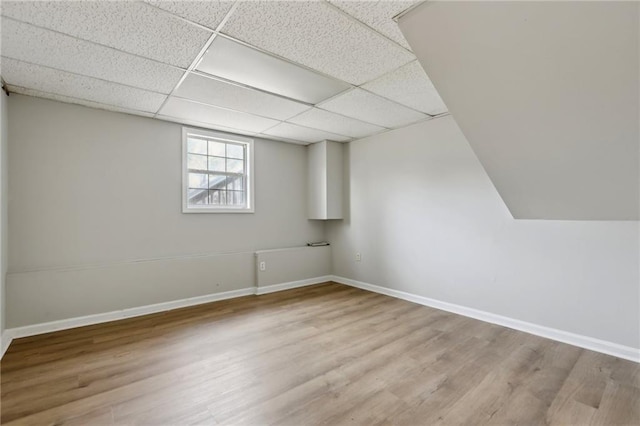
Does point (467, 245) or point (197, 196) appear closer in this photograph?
point (467, 245)

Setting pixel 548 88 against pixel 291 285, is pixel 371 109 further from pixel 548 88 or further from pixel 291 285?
pixel 291 285

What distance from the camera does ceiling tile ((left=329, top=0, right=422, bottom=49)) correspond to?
165cm

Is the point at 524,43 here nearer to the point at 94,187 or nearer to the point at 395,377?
the point at 395,377

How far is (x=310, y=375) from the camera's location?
7.02ft

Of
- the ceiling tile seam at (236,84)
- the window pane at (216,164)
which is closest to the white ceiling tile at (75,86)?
the ceiling tile seam at (236,84)

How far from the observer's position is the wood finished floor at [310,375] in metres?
1.73

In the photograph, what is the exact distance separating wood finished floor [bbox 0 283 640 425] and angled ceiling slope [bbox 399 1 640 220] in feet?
4.62

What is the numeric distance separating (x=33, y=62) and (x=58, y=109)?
990 millimetres

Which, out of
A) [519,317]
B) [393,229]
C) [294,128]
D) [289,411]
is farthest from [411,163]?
[289,411]

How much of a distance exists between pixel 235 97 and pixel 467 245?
309 cm

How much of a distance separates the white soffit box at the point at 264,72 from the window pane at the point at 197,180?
1891 mm

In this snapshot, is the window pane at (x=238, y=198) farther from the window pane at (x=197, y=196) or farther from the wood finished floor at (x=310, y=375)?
the wood finished floor at (x=310, y=375)

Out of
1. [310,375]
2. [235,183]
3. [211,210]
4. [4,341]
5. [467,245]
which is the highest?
[235,183]

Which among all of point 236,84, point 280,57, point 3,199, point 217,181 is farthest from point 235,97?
point 3,199
